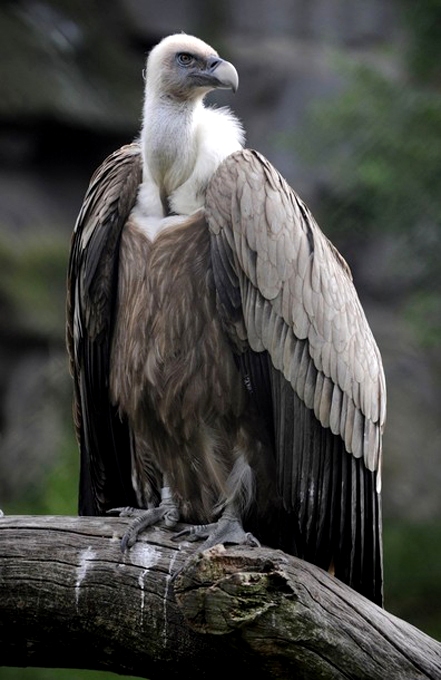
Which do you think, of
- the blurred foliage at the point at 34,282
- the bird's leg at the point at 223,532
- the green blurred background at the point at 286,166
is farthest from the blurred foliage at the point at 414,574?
the bird's leg at the point at 223,532

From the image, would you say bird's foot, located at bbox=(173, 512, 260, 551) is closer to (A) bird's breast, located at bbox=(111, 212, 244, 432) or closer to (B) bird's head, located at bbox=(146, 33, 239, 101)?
(A) bird's breast, located at bbox=(111, 212, 244, 432)

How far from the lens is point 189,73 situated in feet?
16.8

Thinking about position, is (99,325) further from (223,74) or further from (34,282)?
(34,282)

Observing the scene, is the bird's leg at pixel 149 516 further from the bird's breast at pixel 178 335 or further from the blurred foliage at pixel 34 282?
the blurred foliage at pixel 34 282

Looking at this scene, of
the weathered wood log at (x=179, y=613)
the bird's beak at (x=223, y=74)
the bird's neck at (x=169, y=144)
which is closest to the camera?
the weathered wood log at (x=179, y=613)

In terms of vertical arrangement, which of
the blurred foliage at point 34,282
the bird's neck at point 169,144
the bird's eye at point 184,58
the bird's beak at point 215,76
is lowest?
the bird's neck at point 169,144

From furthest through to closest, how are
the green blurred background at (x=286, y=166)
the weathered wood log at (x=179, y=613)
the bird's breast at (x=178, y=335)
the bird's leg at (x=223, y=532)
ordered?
the green blurred background at (x=286, y=166) → the bird's breast at (x=178, y=335) → the bird's leg at (x=223, y=532) → the weathered wood log at (x=179, y=613)

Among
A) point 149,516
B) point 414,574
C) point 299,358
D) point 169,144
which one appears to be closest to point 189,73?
point 169,144

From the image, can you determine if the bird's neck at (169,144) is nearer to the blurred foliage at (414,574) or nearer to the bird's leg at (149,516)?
the bird's leg at (149,516)

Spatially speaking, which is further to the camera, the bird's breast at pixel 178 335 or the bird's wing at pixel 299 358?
the bird's breast at pixel 178 335

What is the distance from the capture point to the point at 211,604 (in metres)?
3.85

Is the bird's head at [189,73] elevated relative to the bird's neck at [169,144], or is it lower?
elevated

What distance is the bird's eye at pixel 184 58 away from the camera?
5.14m

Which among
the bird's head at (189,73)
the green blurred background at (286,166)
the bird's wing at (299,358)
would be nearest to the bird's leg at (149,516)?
the bird's wing at (299,358)
